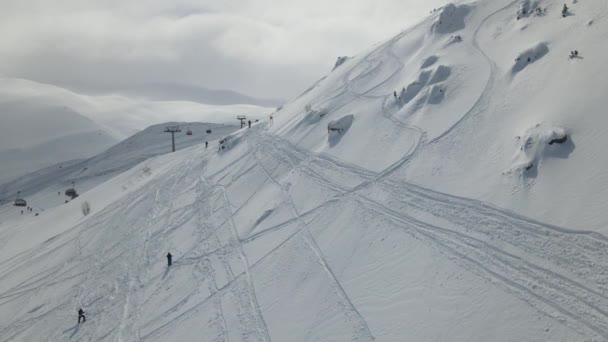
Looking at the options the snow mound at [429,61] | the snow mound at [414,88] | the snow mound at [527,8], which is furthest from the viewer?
the snow mound at [429,61]

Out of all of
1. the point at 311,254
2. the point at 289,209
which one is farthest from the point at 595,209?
the point at 289,209

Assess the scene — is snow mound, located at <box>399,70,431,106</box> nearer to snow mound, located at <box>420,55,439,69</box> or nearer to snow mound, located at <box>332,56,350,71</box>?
snow mound, located at <box>420,55,439,69</box>

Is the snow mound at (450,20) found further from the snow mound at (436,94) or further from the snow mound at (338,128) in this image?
the snow mound at (338,128)

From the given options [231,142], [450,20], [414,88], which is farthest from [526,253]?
[231,142]

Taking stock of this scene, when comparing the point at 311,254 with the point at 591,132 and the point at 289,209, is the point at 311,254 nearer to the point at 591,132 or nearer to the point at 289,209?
the point at 289,209

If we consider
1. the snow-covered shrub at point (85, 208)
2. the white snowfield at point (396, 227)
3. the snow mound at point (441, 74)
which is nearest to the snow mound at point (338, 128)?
the white snowfield at point (396, 227)

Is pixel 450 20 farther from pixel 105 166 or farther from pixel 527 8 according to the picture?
pixel 105 166

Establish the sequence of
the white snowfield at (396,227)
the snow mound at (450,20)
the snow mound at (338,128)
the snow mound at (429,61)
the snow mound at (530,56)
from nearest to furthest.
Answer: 1. the white snowfield at (396,227)
2. the snow mound at (530,56)
3. the snow mound at (338,128)
4. the snow mound at (429,61)
5. the snow mound at (450,20)
